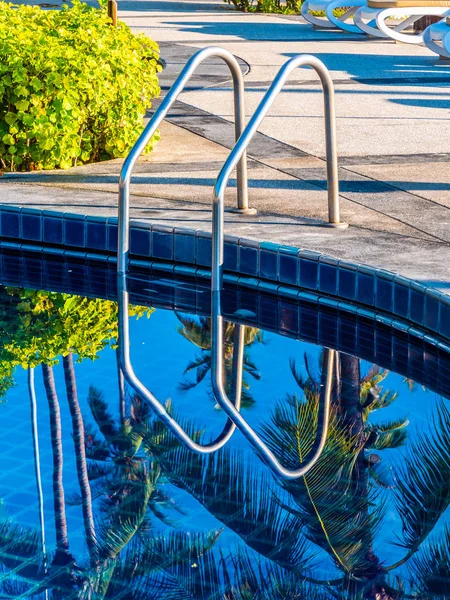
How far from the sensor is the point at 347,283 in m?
5.24

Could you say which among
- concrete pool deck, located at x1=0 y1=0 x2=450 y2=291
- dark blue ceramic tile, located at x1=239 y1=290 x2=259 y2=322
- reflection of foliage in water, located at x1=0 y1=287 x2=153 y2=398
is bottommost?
reflection of foliage in water, located at x1=0 y1=287 x2=153 y2=398

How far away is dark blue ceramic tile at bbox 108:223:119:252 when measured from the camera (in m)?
6.02

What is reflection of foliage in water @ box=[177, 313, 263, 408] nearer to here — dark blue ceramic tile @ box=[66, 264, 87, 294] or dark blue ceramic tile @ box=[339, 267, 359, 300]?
dark blue ceramic tile @ box=[339, 267, 359, 300]

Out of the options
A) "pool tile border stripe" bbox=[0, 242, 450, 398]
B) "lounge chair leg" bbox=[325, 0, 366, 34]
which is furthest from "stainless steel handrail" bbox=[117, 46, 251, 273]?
"lounge chair leg" bbox=[325, 0, 366, 34]

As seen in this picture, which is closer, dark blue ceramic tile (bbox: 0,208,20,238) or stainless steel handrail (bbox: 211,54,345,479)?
stainless steel handrail (bbox: 211,54,345,479)

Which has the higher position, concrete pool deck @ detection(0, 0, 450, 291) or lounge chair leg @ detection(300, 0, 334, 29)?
lounge chair leg @ detection(300, 0, 334, 29)

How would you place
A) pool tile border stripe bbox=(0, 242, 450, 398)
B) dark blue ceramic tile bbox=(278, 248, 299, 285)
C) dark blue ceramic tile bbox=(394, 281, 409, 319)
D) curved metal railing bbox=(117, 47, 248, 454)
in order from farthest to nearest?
dark blue ceramic tile bbox=(278, 248, 299, 285), dark blue ceramic tile bbox=(394, 281, 409, 319), pool tile border stripe bbox=(0, 242, 450, 398), curved metal railing bbox=(117, 47, 248, 454)

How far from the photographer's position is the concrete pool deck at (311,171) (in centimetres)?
576

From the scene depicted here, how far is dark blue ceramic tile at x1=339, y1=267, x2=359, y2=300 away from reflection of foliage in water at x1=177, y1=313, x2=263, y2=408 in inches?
17.8

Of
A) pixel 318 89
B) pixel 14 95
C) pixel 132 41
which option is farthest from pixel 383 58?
pixel 14 95

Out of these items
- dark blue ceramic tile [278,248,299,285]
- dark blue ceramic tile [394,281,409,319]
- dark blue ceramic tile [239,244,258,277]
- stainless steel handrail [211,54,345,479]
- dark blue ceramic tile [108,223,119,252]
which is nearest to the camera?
stainless steel handrail [211,54,345,479]

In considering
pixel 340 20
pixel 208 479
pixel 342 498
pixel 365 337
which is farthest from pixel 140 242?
pixel 340 20

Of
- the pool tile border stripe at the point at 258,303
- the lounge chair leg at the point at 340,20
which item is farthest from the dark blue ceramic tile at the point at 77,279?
the lounge chair leg at the point at 340,20

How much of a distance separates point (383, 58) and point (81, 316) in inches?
366
